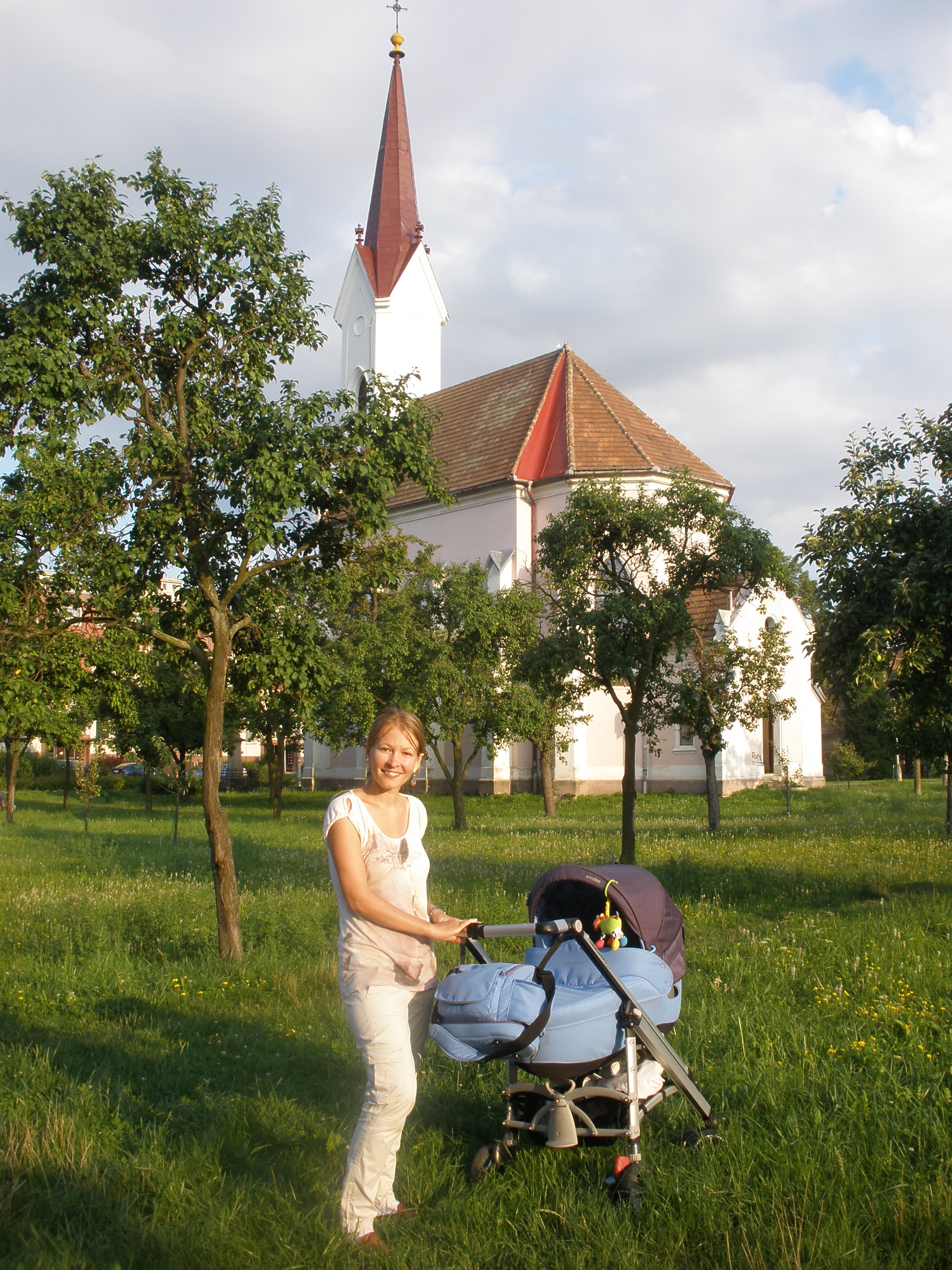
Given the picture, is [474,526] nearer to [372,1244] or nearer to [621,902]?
[621,902]

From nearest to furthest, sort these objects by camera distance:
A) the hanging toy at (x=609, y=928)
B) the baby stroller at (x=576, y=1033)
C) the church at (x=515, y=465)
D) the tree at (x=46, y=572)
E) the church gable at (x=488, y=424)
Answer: the baby stroller at (x=576, y=1033), the hanging toy at (x=609, y=928), the tree at (x=46, y=572), the church at (x=515, y=465), the church gable at (x=488, y=424)

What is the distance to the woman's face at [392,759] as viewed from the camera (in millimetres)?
3664

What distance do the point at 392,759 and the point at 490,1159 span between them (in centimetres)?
166

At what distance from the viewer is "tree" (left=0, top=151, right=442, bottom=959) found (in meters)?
7.02

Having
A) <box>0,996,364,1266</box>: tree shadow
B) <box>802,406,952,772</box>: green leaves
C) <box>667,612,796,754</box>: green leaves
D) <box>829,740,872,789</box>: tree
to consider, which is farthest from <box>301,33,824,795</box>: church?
<box>0,996,364,1266</box>: tree shadow

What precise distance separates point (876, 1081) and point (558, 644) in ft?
31.8

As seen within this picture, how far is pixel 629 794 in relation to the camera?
13836 millimetres

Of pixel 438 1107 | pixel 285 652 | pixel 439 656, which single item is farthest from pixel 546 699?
pixel 438 1107

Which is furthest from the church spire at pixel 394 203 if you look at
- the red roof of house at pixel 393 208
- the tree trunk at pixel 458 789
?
the tree trunk at pixel 458 789

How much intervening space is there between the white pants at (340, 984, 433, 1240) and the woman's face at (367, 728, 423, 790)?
2.33 feet

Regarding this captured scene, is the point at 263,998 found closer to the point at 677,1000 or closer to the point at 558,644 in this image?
the point at 677,1000

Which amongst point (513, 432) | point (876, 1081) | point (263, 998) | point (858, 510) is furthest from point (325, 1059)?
point (513, 432)

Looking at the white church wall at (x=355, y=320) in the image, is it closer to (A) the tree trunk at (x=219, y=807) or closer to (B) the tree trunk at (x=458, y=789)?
(B) the tree trunk at (x=458, y=789)

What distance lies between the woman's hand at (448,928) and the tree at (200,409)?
382 cm
